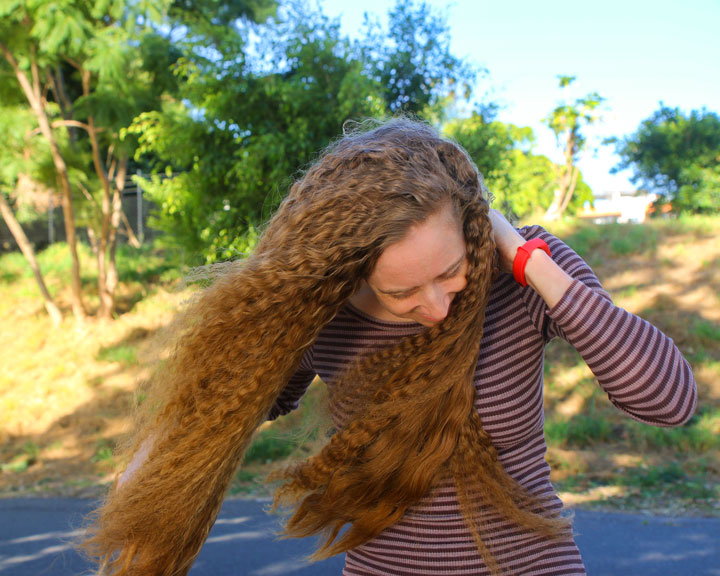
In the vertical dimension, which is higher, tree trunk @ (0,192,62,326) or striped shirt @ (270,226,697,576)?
striped shirt @ (270,226,697,576)

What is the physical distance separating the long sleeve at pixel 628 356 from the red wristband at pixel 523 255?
123mm

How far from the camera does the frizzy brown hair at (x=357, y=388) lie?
5.77 ft

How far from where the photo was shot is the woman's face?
68.1 inches

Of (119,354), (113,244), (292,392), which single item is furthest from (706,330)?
(113,244)

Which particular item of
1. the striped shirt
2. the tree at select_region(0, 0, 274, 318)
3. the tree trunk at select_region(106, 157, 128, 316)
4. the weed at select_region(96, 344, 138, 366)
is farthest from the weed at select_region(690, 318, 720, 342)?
the tree trunk at select_region(106, 157, 128, 316)

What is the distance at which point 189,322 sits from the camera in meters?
2.00

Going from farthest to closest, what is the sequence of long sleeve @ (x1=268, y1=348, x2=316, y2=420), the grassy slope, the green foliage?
the green foliage < the grassy slope < long sleeve @ (x1=268, y1=348, x2=316, y2=420)

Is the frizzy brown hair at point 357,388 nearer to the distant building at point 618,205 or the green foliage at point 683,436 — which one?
the green foliage at point 683,436

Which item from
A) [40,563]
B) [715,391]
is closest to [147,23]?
[40,563]

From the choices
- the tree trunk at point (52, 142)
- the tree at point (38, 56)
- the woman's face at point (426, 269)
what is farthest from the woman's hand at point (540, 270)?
the tree trunk at point (52, 142)

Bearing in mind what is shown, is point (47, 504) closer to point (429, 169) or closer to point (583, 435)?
point (583, 435)

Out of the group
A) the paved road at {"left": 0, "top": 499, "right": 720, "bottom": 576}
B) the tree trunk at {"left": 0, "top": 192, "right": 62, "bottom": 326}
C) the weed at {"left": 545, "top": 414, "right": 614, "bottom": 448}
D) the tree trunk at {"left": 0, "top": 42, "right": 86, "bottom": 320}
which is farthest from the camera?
the tree trunk at {"left": 0, "top": 192, "right": 62, "bottom": 326}

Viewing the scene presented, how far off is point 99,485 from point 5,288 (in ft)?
30.8

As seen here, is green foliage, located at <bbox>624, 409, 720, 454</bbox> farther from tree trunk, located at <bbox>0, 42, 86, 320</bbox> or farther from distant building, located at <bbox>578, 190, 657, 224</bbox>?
distant building, located at <bbox>578, 190, 657, 224</bbox>
